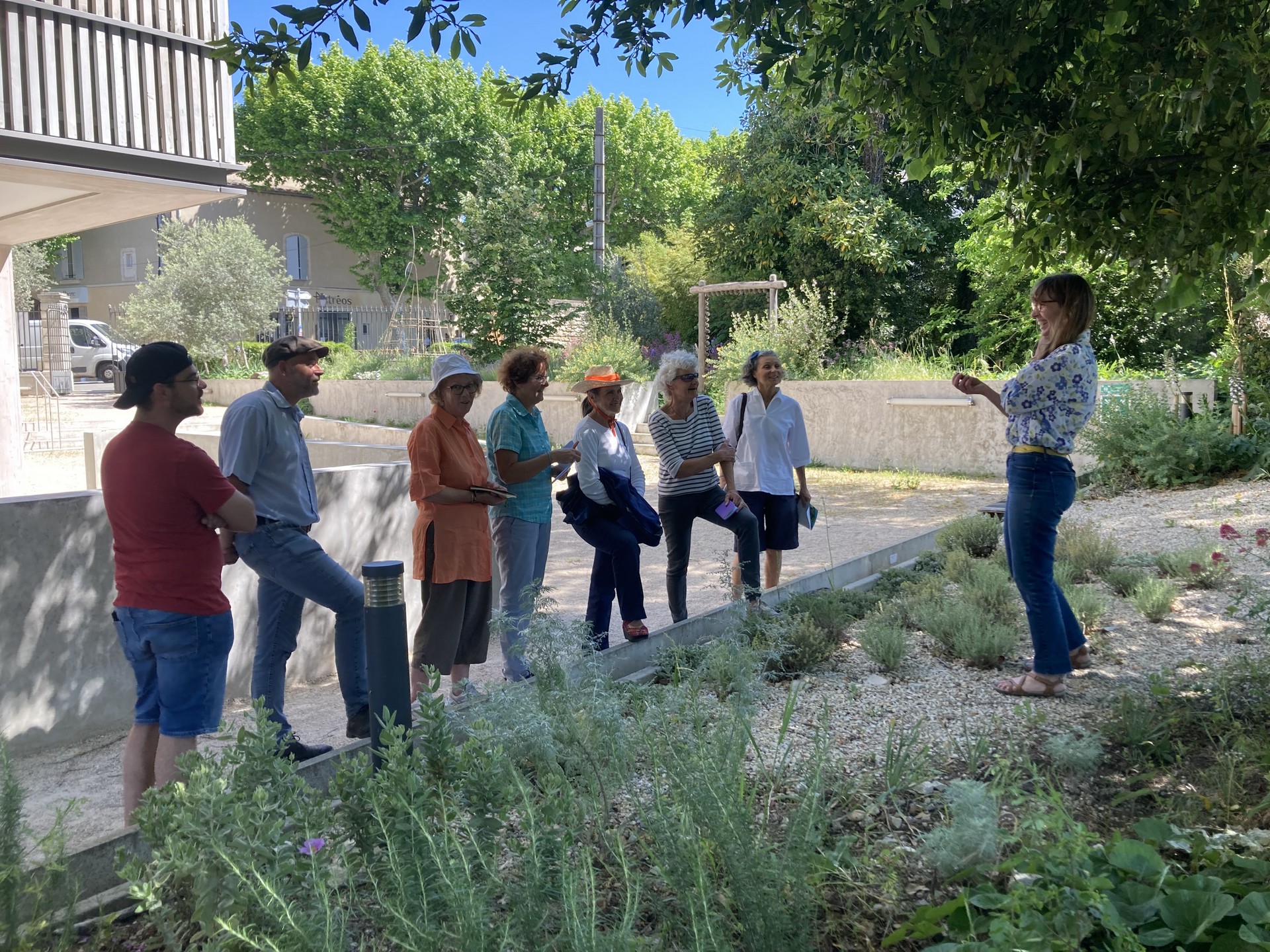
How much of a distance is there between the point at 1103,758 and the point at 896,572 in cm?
351

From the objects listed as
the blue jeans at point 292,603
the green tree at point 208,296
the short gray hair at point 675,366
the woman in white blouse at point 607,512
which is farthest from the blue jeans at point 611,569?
the green tree at point 208,296

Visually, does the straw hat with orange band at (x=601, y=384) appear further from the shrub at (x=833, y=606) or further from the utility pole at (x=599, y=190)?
the utility pole at (x=599, y=190)

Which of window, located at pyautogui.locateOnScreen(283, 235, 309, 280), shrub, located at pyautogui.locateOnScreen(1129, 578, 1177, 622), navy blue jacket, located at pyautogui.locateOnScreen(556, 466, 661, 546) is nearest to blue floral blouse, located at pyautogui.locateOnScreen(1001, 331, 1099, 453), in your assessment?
shrub, located at pyautogui.locateOnScreen(1129, 578, 1177, 622)

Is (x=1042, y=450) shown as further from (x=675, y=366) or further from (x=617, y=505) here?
(x=675, y=366)

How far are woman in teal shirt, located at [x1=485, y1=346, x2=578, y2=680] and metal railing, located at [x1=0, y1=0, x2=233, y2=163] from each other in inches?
162

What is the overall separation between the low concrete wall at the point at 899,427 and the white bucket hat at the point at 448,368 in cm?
1030

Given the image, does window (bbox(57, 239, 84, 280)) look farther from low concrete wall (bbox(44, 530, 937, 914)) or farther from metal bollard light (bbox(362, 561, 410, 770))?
metal bollard light (bbox(362, 561, 410, 770))

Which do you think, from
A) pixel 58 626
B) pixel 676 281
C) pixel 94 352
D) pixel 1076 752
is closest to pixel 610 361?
pixel 676 281

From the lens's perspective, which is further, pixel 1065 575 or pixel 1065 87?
pixel 1065 575

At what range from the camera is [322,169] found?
4822cm

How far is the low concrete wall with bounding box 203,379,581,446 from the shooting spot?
2088 centimetres

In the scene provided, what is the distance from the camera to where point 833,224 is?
22906mm

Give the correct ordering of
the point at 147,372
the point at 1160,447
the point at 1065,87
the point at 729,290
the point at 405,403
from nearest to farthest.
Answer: the point at 147,372 < the point at 1065,87 < the point at 1160,447 < the point at 729,290 < the point at 405,403

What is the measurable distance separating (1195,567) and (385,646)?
17.2 feet
